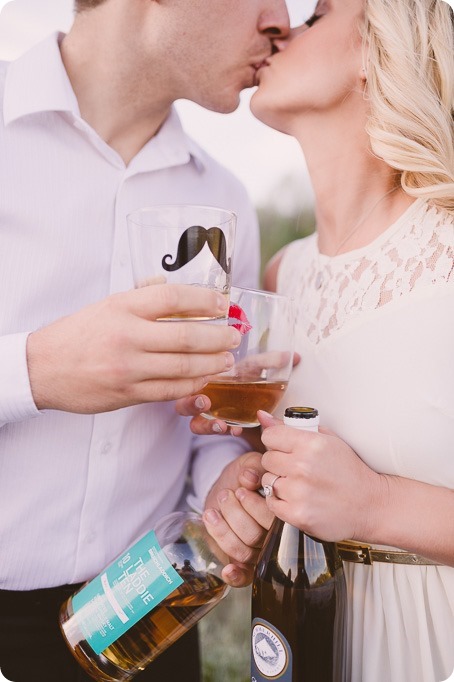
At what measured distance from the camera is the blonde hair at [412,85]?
1.42 metres

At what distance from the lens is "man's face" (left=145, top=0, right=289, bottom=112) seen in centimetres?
164

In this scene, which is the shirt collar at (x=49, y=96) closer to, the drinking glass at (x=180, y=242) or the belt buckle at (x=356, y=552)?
the drinking glass at (x=180, y=242)

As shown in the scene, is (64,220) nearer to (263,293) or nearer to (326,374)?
(263,293)

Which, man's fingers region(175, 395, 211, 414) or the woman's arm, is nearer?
the woman's arm

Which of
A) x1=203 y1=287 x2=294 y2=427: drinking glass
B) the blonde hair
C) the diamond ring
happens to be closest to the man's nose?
the blonde hair

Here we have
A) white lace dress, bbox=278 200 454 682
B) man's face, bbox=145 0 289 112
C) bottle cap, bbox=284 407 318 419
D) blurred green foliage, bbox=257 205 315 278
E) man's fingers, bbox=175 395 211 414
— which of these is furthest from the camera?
blurred green foliage, bbox=257 205 315 278

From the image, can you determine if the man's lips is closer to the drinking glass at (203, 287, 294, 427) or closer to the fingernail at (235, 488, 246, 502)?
the drinking glass at (203, 287, 294, 427)

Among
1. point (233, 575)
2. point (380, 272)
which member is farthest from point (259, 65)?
point (233, 575)

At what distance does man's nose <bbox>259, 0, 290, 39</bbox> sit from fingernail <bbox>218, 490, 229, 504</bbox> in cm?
121

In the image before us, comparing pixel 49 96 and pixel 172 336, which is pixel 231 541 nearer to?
pixel 172 336

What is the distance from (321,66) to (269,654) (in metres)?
1.31

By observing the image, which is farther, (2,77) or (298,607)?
(2,77)

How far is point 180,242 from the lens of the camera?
1032mm

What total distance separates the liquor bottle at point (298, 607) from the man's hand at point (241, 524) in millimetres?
57
